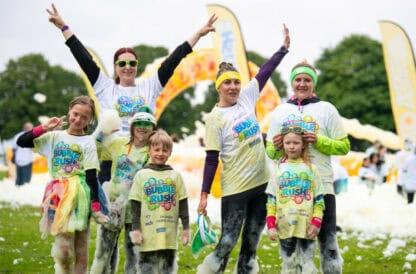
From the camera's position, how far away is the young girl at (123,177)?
5922mm

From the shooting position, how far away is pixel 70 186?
18.7ft

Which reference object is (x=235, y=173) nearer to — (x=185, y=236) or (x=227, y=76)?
(x=185, y=236)

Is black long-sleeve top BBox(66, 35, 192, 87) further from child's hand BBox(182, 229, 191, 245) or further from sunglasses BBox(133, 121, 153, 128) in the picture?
child's hand BBox(182, 229, 191, 245)

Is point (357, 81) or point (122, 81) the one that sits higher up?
point (357, 81)

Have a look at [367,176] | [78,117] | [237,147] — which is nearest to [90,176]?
[78,117]

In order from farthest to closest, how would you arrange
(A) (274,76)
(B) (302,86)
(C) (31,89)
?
(C) (31,89), (A) (274,76), (B) (302,86)

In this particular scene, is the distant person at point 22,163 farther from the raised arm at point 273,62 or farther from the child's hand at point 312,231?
the child's hand at point 312,231

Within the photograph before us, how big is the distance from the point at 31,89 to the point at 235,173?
6092 cm

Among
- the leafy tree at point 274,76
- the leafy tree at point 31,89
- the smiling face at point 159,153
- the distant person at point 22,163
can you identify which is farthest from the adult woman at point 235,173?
the leafy tree at point 31,89

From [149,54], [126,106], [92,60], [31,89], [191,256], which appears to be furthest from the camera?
[31,89]

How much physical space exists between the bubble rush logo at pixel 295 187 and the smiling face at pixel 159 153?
101cm

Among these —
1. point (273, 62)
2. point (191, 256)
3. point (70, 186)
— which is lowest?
point (191, 256)

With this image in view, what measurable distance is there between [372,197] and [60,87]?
176 ft

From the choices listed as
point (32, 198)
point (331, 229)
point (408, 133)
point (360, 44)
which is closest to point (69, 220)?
point (331, 229)
